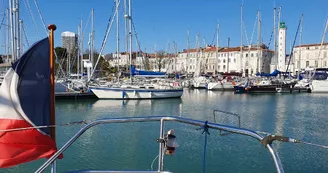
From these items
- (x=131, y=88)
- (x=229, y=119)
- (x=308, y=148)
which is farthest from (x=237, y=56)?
(x=308, y=148)

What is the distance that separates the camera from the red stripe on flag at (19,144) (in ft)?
14.4

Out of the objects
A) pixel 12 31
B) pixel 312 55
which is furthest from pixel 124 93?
pixel 312 55

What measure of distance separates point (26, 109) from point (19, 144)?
508 mm

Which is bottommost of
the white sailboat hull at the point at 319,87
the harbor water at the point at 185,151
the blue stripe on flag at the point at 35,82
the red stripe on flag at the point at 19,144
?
the harbor water at the point at 185,151

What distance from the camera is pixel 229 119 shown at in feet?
76.3

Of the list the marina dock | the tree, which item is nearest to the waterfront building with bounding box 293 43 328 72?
the tree

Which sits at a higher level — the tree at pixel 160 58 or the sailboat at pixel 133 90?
the tree at pixel 160 58

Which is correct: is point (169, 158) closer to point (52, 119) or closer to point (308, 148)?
point (308, 148)

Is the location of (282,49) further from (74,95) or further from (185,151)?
(185,151)

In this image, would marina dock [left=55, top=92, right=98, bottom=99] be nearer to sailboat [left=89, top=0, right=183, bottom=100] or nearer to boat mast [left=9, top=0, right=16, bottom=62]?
sailboat [left=89, top=0, right=183, bottom=100]

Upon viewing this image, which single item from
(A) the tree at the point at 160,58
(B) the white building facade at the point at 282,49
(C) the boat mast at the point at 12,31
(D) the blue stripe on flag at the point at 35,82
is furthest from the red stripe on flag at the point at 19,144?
(B) the white building facade at the point at 282,49

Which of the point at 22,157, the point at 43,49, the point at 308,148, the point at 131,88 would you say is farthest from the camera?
the point at 131,88

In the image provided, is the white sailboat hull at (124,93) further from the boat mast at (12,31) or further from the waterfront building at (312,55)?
the waterfront building at (312,55)

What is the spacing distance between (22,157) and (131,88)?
34712 millimetres
